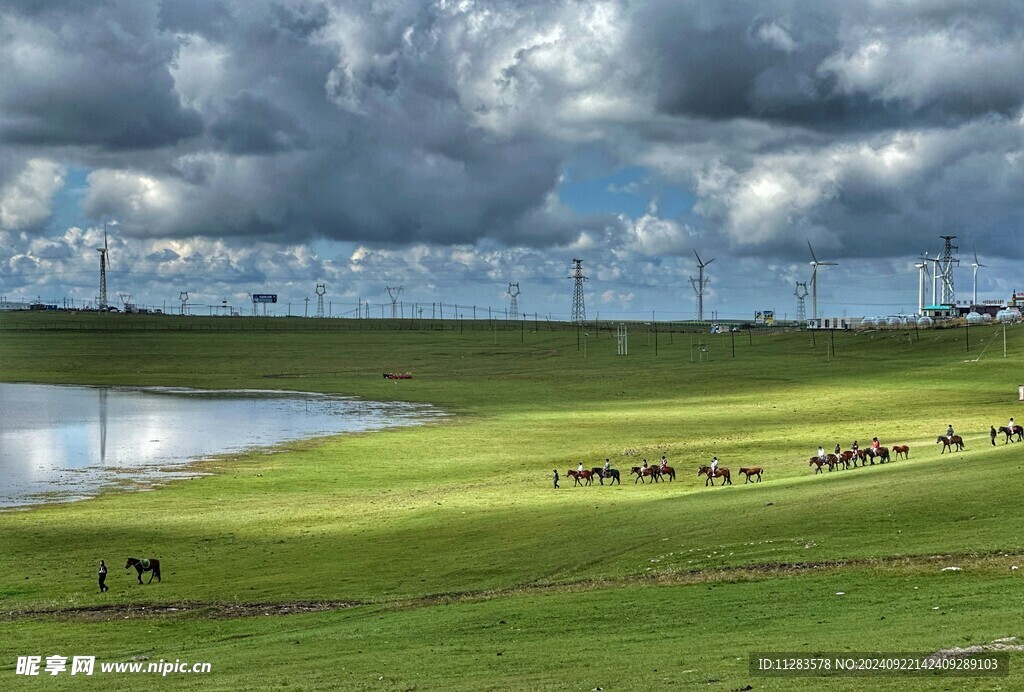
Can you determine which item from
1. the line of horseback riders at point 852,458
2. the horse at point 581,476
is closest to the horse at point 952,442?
the line of horseback riders at point 852,458

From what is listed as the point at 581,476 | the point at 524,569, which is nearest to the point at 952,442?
the point at 581,476

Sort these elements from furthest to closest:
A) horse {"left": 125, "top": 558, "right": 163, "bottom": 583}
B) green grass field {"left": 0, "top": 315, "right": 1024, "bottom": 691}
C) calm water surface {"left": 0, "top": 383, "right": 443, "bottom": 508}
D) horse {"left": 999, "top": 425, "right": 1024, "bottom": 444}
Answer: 1. calm water surface {"left": 0, "top": 383, "right": 443, "bottom": 508}
2. horse {"left": 999, "top": 425, "right": 1024, "bottom": 444}
3. horse {"left": 125, "top": 558, "right": 163, "bottom": 583}
4. green grass field {"left": 0, "top": 315, "right": 1024, "bottom": 691}

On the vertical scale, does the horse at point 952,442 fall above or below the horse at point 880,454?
above

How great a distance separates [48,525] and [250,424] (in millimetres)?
50454

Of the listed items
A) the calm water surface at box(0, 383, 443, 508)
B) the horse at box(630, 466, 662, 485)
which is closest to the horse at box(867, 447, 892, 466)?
the horse at box(630, 466, 662, 485)

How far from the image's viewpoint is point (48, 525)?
164ft

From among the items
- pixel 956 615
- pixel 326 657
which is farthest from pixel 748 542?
pixel 326 657

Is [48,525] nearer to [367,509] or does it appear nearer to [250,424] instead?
[367,509]

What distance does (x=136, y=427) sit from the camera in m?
97.7

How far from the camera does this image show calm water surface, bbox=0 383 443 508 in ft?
224

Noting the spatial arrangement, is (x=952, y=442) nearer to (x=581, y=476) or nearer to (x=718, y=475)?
(x=718, y=475)

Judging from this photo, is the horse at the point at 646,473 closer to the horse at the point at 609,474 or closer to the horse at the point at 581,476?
the horse at the point at 609,474

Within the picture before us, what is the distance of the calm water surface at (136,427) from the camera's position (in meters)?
68.2

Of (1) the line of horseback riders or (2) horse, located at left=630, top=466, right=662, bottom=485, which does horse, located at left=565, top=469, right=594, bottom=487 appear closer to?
(2) horse, located at left=630, top=466, right=662, bottom=485
